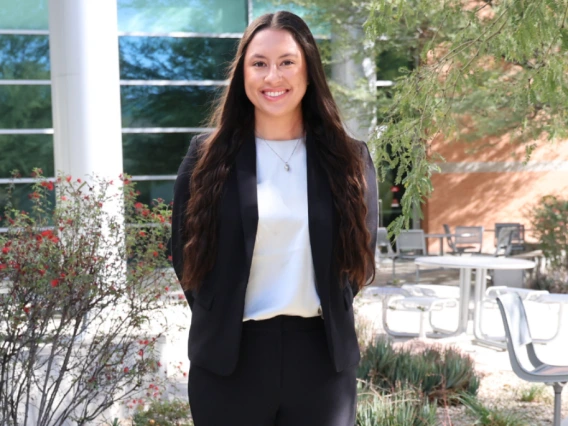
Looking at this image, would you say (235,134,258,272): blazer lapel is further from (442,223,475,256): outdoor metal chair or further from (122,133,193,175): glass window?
(122,133,193,175): glass window

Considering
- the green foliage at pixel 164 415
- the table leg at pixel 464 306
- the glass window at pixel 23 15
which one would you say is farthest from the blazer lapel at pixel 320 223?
the glass window at pixel 23 15

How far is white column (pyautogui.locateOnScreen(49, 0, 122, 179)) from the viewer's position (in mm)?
8344

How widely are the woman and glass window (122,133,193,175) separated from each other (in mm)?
15171

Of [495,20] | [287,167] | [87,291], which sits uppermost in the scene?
[495,20]

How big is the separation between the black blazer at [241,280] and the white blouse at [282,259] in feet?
0.08

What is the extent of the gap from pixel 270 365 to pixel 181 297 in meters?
3.58

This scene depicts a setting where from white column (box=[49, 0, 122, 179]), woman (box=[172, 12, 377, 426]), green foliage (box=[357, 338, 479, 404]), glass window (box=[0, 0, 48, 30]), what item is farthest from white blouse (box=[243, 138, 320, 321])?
glass window (box=[0, 0, 48, 30])

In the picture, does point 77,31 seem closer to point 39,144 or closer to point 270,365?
point 270,365

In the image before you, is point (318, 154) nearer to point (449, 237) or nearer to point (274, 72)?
point (274, 72)

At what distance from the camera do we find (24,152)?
17.0m

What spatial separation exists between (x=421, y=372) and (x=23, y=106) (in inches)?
481

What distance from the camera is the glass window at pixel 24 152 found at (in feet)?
55.3

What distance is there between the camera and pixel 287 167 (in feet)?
8.37

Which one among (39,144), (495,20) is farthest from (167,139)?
(495,20)
